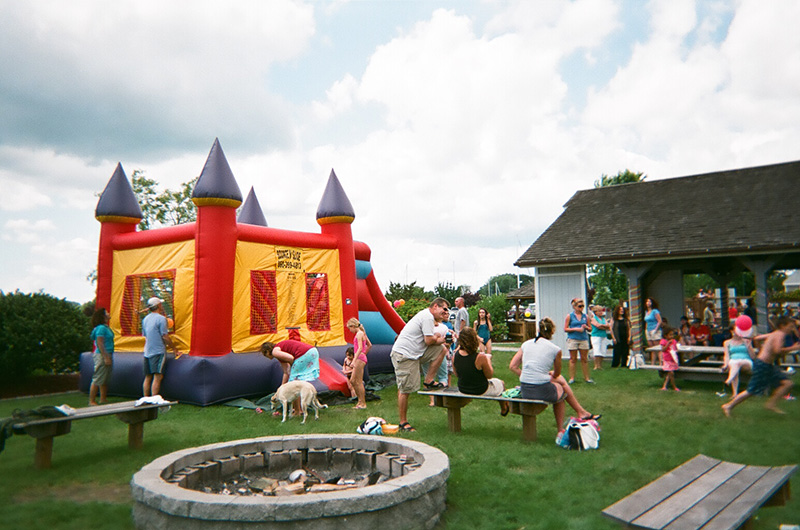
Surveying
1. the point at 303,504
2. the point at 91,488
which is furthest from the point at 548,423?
the point at 91,488

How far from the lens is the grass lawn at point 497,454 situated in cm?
467

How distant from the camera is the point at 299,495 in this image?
4352mm

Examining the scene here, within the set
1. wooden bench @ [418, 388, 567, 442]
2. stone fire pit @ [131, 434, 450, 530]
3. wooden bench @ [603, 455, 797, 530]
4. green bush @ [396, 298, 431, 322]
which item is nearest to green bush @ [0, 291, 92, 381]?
stone fire pit @ [131, 434, 450, 530]

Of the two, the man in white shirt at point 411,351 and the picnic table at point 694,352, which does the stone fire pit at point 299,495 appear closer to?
the man in white shirt at point 411,351

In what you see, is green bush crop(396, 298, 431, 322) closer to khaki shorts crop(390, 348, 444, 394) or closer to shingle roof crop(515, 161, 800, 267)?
shingle roof crop(515, 161, 800, 267)

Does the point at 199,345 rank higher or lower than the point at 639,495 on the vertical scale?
higher

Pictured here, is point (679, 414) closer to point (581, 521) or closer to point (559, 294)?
point (581, 521)

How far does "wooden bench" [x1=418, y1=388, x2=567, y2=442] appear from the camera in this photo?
6.77 m

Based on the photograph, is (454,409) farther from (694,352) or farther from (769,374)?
(694,352)

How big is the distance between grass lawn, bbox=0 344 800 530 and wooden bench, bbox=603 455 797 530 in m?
0.40

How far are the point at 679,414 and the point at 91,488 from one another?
7.68m

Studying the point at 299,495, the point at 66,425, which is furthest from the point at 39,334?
the point at 299,495

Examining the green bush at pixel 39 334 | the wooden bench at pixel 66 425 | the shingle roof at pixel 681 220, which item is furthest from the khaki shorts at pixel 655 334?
the green bush at pixel 39 334

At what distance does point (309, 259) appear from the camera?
12391mm
